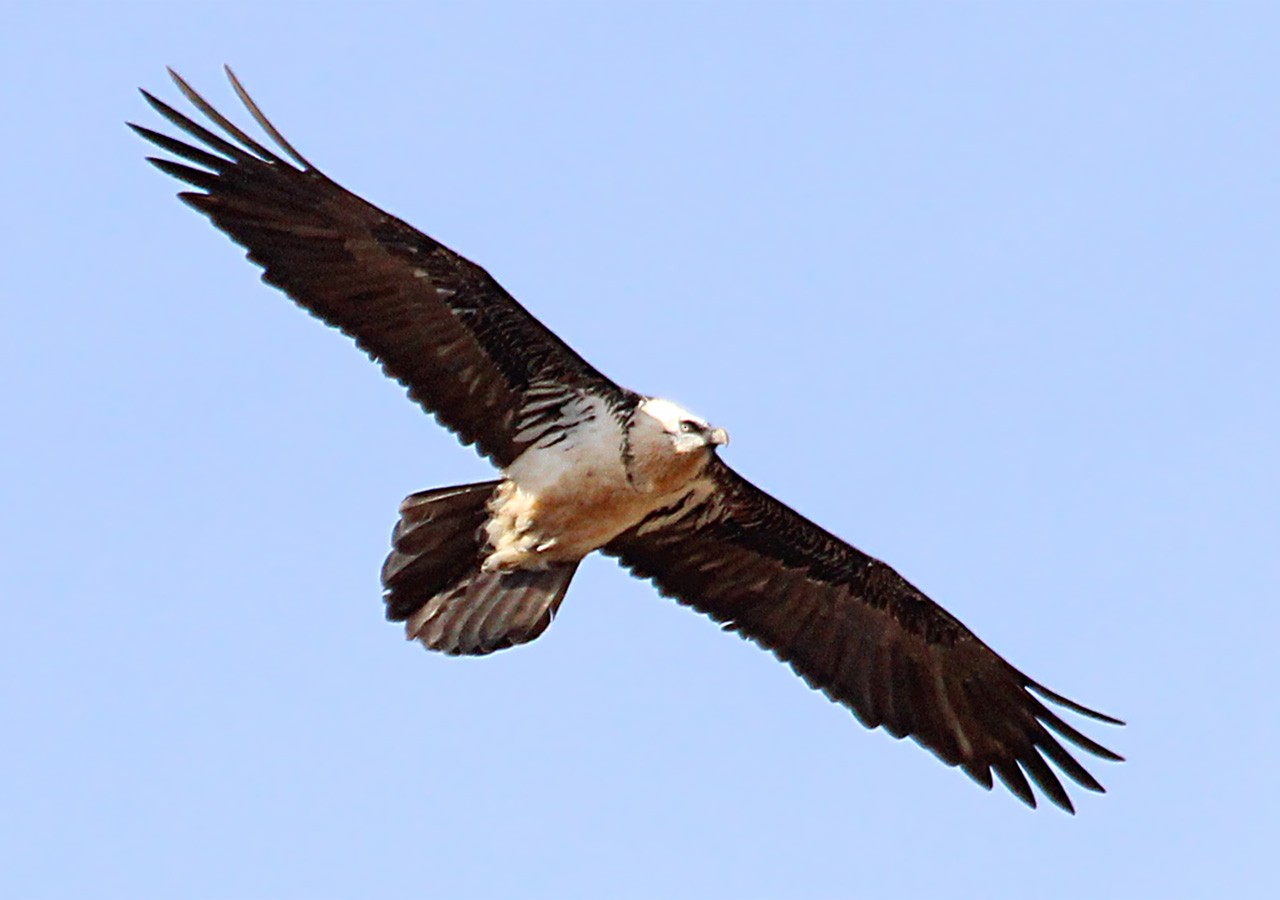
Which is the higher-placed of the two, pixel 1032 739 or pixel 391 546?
pixel 1032 739

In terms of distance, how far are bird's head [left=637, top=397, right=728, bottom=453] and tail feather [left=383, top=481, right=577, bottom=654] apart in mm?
996

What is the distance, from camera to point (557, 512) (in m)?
12.1

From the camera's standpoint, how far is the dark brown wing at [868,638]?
12852 millimetres

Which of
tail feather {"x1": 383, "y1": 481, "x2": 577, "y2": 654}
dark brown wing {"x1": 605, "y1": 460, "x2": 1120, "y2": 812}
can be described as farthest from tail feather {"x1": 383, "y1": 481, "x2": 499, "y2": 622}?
dark brown wing {"x1": 605, "y1": 460, "x2": 1120, "y2": 812}

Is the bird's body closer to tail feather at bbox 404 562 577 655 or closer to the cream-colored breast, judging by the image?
the cream-colored breast

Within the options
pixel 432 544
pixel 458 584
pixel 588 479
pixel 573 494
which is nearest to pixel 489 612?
pixel 458 584

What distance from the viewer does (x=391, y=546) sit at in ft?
39.9

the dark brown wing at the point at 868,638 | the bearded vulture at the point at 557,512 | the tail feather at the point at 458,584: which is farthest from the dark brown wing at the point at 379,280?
the dark brown wing at the point at 868,638

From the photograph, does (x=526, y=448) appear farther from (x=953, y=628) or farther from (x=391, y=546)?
(x=953, y=628)

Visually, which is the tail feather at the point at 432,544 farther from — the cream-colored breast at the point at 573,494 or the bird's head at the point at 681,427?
the bird's head at the point at 681,427

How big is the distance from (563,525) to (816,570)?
1.66m

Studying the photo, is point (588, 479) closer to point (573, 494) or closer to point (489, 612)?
point (573, 494)

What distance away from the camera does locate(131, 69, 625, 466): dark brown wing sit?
38.4ft

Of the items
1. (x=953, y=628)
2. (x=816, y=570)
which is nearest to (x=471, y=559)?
(x=816, y=570)
